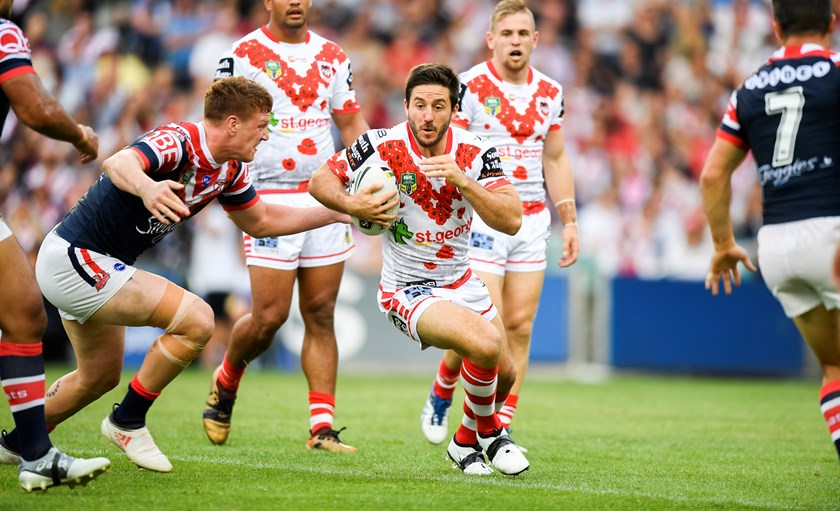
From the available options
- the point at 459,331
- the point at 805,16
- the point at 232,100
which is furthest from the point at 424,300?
the point at 805,16

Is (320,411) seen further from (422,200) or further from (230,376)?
(422,200)

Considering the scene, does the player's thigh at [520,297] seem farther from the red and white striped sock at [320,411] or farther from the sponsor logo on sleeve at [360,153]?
the sponsor logo on sleeve at [360,153]

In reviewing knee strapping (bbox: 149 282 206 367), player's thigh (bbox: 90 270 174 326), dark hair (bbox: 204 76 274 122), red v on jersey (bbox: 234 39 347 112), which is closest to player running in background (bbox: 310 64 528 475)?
dark hair (bbox: 204 76 274 122)

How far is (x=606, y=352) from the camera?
15.5 meters

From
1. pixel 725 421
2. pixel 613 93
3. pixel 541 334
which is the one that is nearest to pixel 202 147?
pixel 725 421

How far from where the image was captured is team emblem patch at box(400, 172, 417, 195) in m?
6.65

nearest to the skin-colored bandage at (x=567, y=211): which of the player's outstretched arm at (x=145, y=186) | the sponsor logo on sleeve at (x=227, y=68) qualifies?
the sponsor logo on sleeve at (x=227, y=68)

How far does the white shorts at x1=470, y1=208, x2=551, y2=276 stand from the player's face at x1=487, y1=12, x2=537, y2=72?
1201 mm

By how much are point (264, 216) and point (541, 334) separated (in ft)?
29.6

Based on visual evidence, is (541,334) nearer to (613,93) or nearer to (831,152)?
(613,93)

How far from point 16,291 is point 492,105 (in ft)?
13.3

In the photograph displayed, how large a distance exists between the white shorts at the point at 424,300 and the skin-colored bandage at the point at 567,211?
5.71 feet

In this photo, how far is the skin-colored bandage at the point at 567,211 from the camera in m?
8.52

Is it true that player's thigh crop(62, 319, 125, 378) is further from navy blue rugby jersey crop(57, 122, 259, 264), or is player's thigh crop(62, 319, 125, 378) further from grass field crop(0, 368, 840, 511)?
grass field crop(0, 368, 840, 511)
